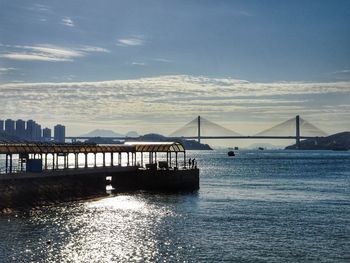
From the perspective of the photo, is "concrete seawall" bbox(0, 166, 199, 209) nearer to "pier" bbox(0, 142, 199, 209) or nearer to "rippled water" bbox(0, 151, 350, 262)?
"pier" bbox(0, 142, 199, 209)

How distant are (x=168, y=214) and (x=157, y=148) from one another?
3672cm

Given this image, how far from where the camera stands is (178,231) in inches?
2048

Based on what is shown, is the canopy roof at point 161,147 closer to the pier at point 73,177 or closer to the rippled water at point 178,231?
the pier at point 73,177

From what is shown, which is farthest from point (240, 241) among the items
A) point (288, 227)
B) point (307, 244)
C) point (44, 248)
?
point (44, 248)

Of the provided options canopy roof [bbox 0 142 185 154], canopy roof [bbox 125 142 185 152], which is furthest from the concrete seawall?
canopy roof [bbox 125 142 185 152]

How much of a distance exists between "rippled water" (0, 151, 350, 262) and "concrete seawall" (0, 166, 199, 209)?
3.79 metres

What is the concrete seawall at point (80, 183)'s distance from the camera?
66.0m

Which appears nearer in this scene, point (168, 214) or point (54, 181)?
point (168, 214)

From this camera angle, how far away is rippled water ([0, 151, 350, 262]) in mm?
42062

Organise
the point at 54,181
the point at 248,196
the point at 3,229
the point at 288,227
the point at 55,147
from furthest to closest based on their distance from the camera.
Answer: the point at 248,196
the point at 55,147
the point at 54,181
the point at 288,227
the point at 3,229

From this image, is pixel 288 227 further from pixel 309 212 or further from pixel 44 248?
pixel 44 248

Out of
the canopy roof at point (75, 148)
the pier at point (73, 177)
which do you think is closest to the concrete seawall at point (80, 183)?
the pier at point (73, 177)

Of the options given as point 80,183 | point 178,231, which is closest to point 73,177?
point 80,183

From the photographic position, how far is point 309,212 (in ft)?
222
